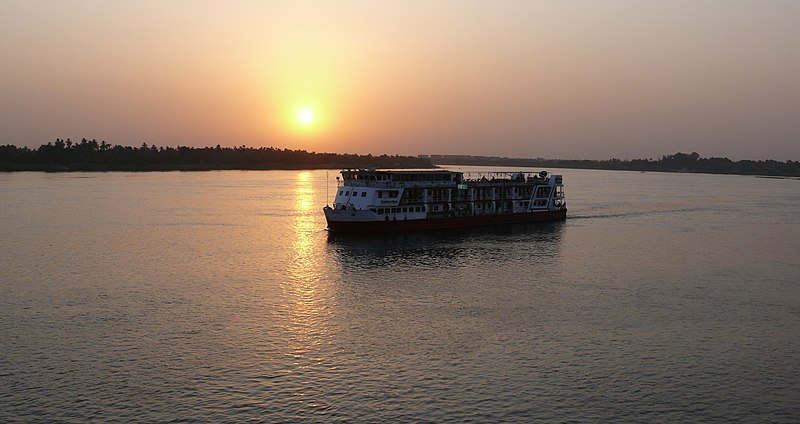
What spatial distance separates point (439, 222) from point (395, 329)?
45.5 meters

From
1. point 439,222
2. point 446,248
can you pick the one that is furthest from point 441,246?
point 439,222

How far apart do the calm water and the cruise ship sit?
130 inches

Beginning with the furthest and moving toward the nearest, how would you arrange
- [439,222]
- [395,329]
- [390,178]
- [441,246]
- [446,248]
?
[439,222]
[390,178]
[441,246]
[446,248]
[395,329]

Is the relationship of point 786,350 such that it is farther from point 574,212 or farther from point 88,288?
point 574,212

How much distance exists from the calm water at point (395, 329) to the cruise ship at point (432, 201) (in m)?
3.30

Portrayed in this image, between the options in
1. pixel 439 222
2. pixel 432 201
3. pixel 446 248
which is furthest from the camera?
pixel 439 222

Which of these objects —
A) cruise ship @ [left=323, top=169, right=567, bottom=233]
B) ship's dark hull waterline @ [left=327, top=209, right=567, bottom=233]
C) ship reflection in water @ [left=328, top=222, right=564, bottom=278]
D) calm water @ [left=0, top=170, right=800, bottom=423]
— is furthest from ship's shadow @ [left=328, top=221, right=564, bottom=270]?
cruise ship @ [left=323, top=169, right=567, bottom=233]

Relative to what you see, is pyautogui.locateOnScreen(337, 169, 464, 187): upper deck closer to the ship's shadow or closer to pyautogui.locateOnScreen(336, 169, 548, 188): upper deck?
pyautogui.locateOnScreen(336, 169, 548, 188): upper deck

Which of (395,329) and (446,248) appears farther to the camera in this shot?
(446,248)

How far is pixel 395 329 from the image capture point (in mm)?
37438

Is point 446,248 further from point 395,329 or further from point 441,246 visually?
point 395,329

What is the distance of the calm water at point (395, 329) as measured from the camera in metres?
27.2

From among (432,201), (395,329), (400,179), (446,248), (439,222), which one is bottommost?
(395,329)

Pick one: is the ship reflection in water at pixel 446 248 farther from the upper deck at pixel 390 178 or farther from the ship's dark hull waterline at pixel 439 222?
the upper deck at pixel 390 178
